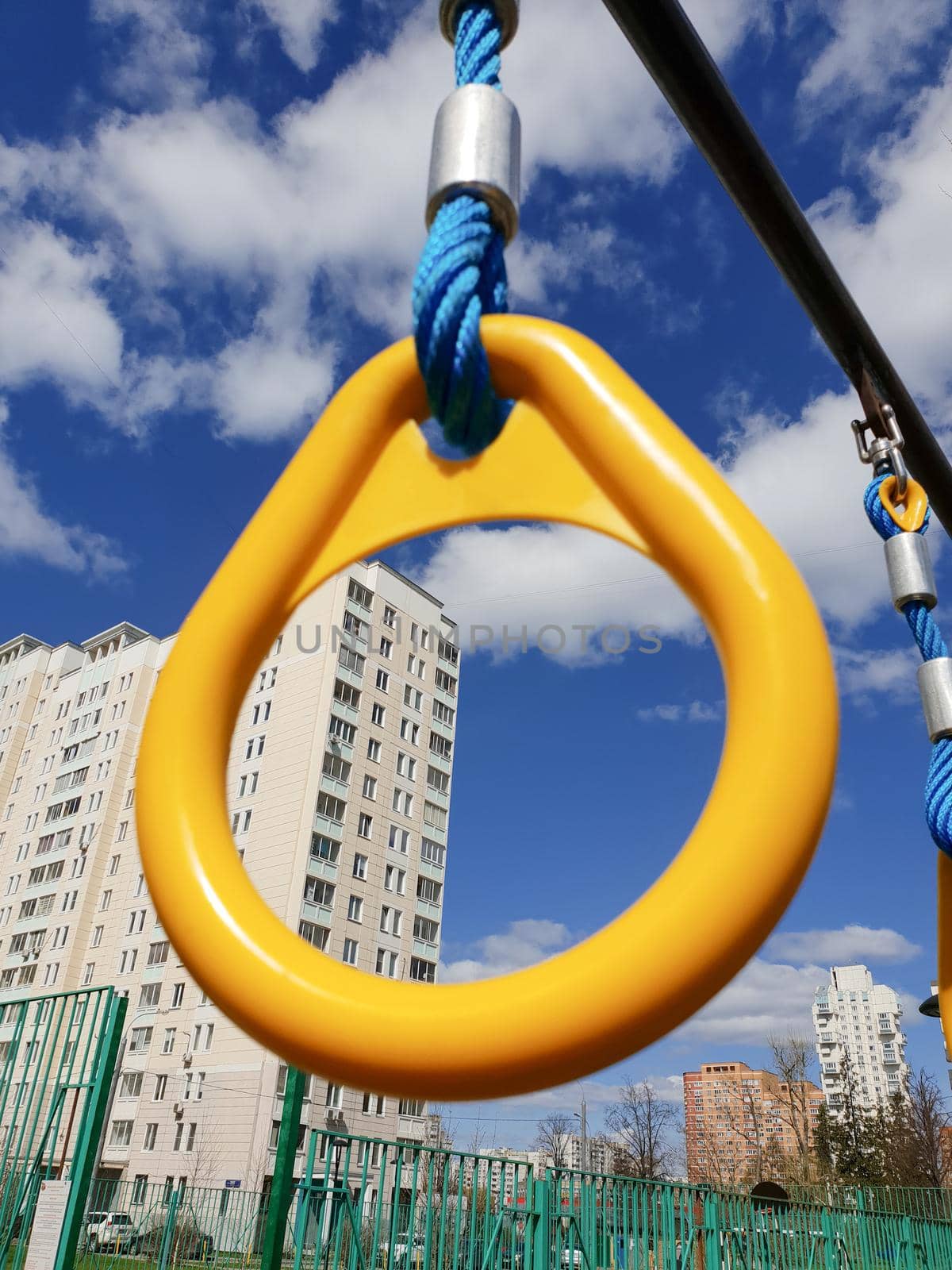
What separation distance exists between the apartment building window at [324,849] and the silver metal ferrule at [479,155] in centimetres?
3704

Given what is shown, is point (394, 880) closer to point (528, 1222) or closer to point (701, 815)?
point (528, 1222)

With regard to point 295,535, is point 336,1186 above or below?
below

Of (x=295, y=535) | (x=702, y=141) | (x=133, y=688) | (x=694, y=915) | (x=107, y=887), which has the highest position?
(x=133, y=688)

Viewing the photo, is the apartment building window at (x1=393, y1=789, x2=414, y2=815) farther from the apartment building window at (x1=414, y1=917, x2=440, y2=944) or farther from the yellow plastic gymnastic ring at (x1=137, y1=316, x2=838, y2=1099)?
the yellow plastic gymnastic ring at (x1=137, y1=316, x2=838, y2=1099)

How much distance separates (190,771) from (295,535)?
0.22 m

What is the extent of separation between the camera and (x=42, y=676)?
54.0 metres

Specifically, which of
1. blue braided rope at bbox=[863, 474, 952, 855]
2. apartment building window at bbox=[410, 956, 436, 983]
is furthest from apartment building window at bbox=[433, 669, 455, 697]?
blue braided rope at bbox=[863, 474, 952, 855]

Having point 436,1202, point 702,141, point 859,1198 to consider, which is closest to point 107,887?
point 859,1198

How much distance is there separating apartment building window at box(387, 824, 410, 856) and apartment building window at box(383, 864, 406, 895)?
81 cm

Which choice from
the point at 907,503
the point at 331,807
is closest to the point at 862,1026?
the point at 331,807

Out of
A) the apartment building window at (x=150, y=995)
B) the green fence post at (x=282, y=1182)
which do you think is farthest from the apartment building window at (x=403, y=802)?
the green fence post at (x=282, y=1182)

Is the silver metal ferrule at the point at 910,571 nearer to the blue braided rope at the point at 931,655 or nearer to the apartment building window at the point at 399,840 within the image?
the blue braided rope at the point at 931,655

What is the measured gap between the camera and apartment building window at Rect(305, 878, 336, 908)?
36.2m

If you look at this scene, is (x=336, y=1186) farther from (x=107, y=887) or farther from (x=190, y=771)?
(x=107, y=887)
